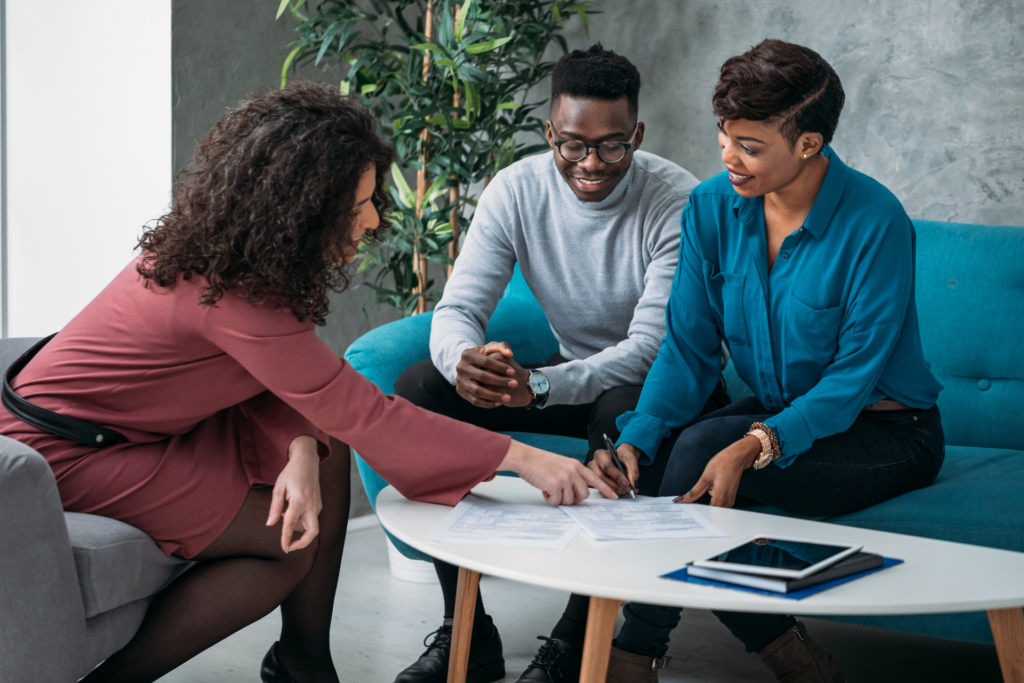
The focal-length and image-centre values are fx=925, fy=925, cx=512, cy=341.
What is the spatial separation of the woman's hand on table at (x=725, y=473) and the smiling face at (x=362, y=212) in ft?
2.12

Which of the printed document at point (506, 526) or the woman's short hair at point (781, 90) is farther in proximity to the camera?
the woman's short hair at point (781, 90)

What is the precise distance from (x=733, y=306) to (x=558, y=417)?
496 millimetres

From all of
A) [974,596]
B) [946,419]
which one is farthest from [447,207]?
[974,596]

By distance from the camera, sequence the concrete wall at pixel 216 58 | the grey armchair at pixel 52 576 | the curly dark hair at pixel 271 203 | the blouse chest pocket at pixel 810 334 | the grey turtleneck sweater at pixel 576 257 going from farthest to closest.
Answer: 1. the concrete wall at pixel 216 58
2. the grey turtleneck sweater at pixel 576 257
3. the blouse chest pocket at pixel 810 334
4. the curly dark hair at pixel 271 203
5. the grey armchair at pixel 52 576

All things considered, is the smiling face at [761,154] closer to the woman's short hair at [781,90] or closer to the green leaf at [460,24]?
the woman's short hair at [781,90]

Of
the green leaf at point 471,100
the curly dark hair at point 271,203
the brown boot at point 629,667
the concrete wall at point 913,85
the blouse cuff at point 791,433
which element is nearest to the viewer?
the curly dark hair at point 271,203

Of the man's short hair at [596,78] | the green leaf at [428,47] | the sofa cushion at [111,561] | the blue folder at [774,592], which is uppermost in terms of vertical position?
the green leaf at [428,47]

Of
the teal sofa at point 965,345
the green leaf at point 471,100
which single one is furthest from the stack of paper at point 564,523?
the green leaf at point 471,100

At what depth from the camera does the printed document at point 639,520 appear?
1241 millimetres

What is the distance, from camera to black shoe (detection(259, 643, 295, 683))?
1559 millimetres

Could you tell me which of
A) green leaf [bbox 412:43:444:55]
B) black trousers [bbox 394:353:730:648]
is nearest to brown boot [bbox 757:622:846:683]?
black trousers [bbox 394:353:730:648]

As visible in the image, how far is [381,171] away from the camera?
1.43 meters

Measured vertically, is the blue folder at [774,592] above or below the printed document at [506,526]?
above

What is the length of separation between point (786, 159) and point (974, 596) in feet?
2.80
